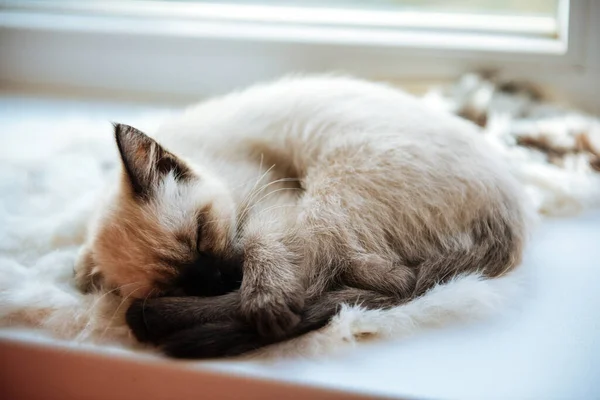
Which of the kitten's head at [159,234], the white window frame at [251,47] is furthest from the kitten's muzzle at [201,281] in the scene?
the white window frame at [251,47]

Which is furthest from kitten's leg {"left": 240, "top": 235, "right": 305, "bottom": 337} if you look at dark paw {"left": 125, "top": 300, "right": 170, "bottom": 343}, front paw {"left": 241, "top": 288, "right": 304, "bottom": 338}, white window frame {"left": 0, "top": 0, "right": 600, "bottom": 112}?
white window frame {"left": 0, "top": 0, "right": 600, "bottom": 112}

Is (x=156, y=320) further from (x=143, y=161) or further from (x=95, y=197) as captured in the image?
(x=95, y=197)

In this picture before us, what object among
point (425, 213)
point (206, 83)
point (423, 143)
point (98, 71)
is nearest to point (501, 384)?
point (425, 213)

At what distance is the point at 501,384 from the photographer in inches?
31.9

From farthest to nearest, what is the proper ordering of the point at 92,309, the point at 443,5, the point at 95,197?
the point at 443,5 → the point at 95,197 → the point at 92,309

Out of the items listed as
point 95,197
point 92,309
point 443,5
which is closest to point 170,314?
point 92,309

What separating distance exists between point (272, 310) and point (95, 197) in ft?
1.84

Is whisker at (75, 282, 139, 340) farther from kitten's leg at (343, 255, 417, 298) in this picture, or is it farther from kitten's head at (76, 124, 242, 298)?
kitten's leg at (343, 255, 417, 298)

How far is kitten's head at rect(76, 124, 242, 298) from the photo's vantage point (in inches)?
39.4

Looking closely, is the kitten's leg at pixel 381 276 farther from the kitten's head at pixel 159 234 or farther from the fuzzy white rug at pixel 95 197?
the kitten's head at pixel 159 234

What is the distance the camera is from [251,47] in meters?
1.69

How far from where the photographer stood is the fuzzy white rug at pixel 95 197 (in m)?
0.92

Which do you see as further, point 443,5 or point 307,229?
point 443,5

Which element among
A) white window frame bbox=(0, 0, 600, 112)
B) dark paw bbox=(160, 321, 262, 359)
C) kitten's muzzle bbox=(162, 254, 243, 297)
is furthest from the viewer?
white window frame bbox=(0, 0, 600, 112)
